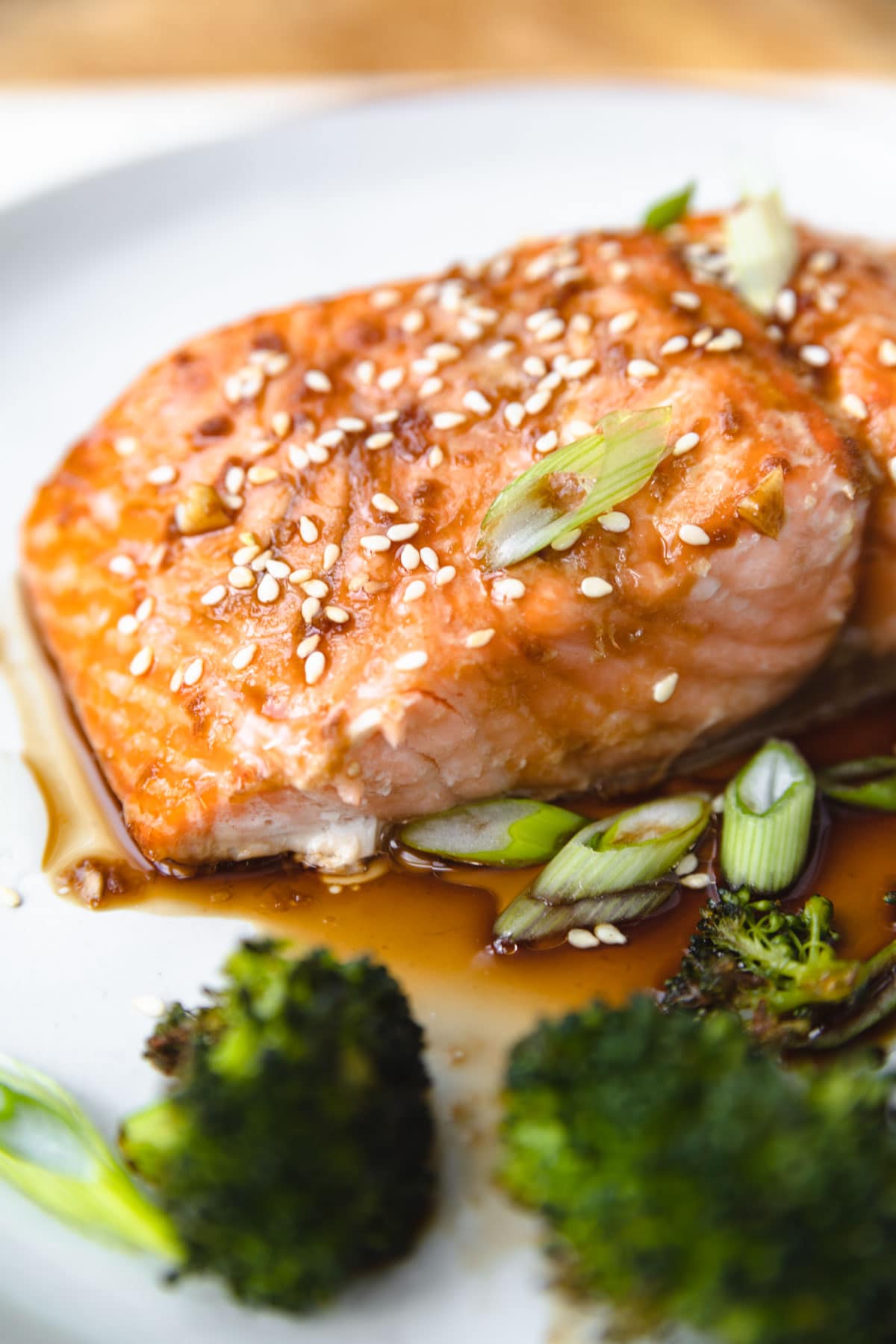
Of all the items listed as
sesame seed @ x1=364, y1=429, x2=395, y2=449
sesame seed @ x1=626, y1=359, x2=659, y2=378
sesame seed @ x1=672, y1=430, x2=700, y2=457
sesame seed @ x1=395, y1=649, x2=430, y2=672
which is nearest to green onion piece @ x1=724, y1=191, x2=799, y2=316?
sesame seed @ x1=626, y1=359, x2=659, y2=378

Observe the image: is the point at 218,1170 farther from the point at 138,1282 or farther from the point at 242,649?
the point at 242,649

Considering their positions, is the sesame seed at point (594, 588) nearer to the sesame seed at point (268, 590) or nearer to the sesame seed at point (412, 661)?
the sesame seed at point (412, 661)

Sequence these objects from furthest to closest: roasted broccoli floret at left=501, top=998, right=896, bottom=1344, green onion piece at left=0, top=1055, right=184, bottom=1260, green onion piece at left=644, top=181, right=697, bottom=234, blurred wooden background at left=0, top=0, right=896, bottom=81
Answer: blurred wooden background at left=0, top=0, right=896, bottom=81 → green onion piece at left=644, top=181, right=697, bottom=234 → green onion piece at left=0, top=1055, right=184, bottom=1260 → roasted broccoli floret at left=501, top=998, right=896, bottom=1344

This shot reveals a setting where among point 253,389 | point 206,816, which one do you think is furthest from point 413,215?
point 206,816

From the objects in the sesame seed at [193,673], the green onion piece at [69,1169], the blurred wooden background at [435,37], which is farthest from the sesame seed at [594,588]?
the blurred wooden background at [435,37]

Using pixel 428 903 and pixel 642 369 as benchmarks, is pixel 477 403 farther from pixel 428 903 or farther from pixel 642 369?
pixel 428 903

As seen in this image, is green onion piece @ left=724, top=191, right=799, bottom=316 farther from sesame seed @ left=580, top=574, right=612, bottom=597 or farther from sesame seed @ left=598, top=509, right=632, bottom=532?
sesame seed @ left=580, top=574, right=612, bottom=597
